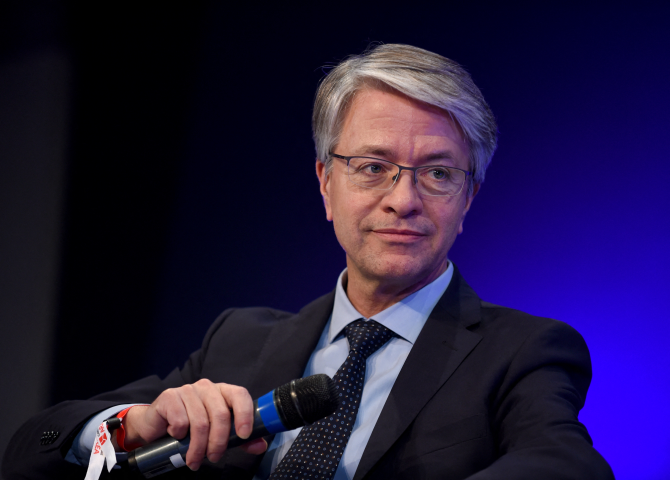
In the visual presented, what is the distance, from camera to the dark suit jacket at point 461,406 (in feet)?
3.92

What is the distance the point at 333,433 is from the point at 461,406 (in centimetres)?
31

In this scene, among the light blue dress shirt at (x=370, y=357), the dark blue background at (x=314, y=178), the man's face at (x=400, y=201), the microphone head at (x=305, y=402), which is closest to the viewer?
the microphone head at (x=305, y=402)

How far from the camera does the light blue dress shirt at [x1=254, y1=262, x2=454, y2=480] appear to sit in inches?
55.8

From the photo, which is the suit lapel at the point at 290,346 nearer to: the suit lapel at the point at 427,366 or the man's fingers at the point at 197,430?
the suit lapel at the point at 427,366

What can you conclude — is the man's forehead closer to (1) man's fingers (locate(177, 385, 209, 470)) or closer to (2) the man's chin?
(2) the man's chin

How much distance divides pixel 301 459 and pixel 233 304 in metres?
1.39

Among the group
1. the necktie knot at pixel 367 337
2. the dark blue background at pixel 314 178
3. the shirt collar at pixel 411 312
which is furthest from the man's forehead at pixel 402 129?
the dark blue background at pixel 314 178

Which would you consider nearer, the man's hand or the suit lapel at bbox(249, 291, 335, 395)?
the man's hand

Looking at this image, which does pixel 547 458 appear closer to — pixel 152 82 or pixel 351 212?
pixel 351 212

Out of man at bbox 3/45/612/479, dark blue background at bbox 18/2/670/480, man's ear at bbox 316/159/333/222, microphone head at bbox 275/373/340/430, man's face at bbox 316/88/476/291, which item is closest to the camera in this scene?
microphone head at bbox 275/373/340/430

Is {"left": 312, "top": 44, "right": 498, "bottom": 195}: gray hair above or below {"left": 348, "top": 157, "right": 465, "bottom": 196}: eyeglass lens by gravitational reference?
above

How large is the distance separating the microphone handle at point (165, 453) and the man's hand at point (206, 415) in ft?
0.04

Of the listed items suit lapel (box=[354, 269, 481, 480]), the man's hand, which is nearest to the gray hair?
suit lapel (box=[354, 269, 481, 480])

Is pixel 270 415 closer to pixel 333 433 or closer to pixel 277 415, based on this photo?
pixel 277 415
